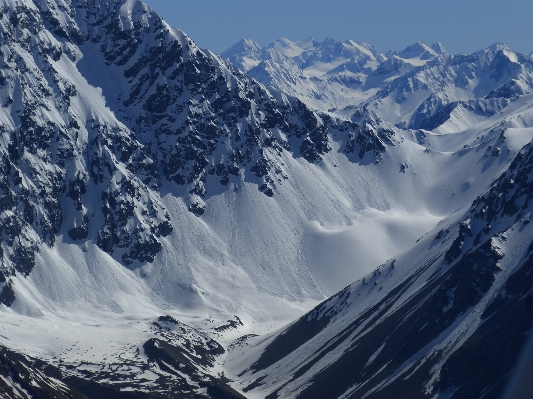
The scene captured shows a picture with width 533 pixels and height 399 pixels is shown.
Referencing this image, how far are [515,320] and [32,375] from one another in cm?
8826

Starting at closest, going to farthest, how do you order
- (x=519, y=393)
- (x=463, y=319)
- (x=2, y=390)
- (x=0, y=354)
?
(x=519, y=393) → (x=2, y=390) → (x=0, y=354) → (x=463, y=319)

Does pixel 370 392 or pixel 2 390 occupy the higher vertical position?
pixel 2 390

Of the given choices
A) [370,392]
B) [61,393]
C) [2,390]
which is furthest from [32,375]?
[370,392]

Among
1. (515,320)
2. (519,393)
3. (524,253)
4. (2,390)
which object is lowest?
(519,393)

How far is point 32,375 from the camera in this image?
632ft

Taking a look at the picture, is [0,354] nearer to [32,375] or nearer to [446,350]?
[32,375]

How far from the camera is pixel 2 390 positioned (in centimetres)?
17212

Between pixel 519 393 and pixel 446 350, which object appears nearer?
pixel 519 393

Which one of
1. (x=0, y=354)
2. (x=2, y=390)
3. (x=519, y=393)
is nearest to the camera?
Answer: (x=519, y=393)

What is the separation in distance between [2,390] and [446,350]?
260ft

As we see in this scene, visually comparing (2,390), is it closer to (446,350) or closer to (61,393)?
(61,393)

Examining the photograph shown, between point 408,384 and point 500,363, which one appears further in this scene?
point 408,384

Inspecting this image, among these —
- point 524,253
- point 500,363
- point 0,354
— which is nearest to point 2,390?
point 0,354

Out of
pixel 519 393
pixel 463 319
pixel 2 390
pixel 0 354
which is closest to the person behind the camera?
pixel 519 393
